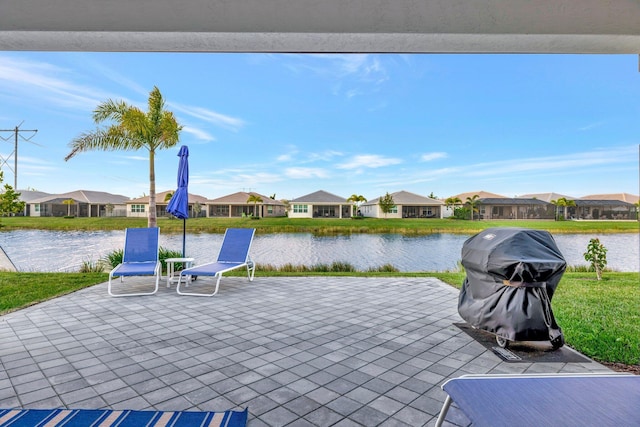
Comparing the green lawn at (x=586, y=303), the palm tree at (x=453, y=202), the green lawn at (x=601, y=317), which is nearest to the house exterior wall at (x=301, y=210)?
the palm tree at (x=453, y=202)

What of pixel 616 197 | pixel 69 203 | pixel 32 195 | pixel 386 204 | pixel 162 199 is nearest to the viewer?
pixel 69 203

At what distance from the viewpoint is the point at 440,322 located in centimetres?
386

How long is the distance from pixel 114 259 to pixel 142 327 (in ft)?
17.5

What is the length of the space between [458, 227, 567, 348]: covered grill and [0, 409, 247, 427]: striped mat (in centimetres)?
237

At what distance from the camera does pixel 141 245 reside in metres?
5.99

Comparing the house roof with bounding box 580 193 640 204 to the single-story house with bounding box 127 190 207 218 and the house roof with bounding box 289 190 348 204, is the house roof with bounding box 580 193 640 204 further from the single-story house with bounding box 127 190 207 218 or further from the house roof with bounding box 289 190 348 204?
the single-story house with bounding box 127 190 207 218

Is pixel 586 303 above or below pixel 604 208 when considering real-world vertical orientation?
below

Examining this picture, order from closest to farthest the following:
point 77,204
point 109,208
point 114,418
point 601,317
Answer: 1. point 114,418
2. point 601,317
3. point 77,204
4. point 109,208

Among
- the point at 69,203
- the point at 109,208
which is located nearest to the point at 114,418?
the point at 69,203

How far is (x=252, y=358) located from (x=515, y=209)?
47.9m

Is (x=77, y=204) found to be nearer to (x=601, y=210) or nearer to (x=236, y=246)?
(x=236, y=246)

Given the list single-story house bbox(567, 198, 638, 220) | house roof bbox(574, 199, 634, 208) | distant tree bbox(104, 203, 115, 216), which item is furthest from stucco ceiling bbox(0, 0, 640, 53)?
house roof bbox(574, 199, 634, 208)

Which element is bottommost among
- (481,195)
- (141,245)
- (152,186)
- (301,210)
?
(141,245)

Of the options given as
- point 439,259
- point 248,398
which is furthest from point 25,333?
point 439,259
